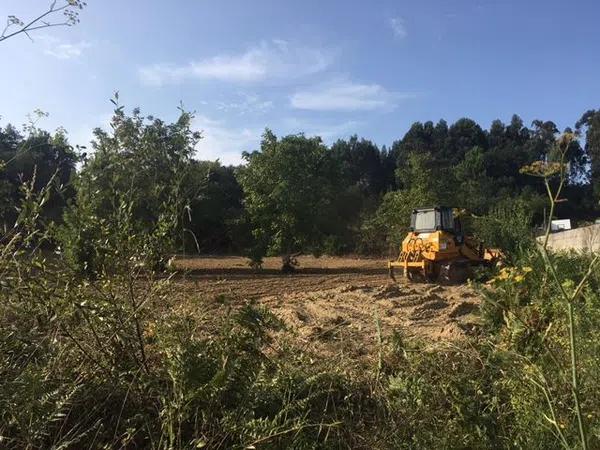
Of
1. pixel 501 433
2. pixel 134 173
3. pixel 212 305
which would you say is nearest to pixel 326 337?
pixel 212 305

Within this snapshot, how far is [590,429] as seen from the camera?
9.10ft

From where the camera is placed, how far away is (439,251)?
44.2 ft

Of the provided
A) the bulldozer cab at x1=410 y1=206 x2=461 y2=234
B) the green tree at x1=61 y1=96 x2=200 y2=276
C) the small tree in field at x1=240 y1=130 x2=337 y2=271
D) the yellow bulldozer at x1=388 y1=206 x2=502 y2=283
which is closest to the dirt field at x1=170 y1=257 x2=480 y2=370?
the green tree at x1=61 y1=96 x2=200 y2=276

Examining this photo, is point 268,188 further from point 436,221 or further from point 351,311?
point 351,311

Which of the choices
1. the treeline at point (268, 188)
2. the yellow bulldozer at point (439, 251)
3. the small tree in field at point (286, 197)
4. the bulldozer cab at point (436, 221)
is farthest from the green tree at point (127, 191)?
the small tree in field at point (286, 197)

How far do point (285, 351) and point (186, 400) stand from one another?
1088 millimetres

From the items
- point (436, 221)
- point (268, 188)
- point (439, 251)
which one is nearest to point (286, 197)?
point (268, 188)

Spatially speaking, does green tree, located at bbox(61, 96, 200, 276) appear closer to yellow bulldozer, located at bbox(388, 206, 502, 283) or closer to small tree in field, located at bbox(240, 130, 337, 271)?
yellow bulldozer, located at bbox(388, 206, 502, 283)

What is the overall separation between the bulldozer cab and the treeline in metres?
0.90

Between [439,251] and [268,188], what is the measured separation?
9.41m

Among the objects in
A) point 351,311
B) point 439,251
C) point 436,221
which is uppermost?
point 436,221

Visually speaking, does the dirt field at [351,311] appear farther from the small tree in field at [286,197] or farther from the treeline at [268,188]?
the small tree in field at [286,197]

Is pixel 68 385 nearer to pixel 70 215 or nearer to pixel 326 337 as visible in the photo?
pixel 70 215

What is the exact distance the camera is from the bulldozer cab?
14.0m
